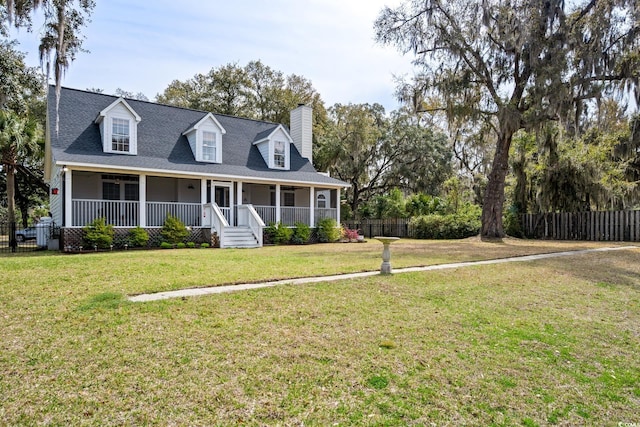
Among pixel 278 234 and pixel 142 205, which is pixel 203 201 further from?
pixel 278 234

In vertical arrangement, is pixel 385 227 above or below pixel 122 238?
above

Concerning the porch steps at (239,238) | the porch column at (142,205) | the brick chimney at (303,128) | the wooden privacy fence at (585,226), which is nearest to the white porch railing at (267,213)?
the porch steps at (239,238)

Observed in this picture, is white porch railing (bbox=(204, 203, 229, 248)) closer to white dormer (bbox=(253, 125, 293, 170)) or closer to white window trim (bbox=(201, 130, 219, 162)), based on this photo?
white window trim (bbox=(201, 130, 219, 162))

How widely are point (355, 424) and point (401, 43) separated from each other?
19649 millimetres

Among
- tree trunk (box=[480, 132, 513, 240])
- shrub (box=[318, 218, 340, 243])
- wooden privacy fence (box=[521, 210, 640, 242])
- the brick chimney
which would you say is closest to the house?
shrub (box=[318, 218, 340, 243])

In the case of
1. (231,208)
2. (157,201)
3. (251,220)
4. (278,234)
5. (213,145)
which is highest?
(213,145)

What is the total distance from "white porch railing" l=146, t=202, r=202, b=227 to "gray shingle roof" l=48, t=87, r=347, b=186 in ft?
4.94

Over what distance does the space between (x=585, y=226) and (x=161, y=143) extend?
69.2 ft

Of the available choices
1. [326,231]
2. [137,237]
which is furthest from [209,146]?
[326,231]

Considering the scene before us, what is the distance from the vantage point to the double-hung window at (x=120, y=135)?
54.7ft

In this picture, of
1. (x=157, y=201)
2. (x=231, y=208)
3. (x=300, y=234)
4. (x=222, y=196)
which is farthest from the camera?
(x=222, y=196)

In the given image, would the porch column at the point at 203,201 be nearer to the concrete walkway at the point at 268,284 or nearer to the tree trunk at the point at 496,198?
the concrete walkway at the point at 268,284

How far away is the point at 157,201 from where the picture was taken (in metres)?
17.9

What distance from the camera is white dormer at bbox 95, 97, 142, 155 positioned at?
1645 cm
